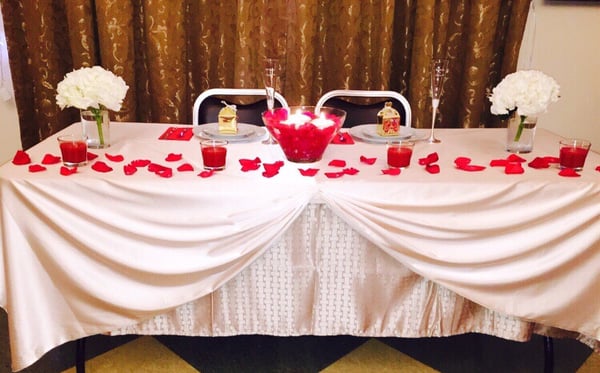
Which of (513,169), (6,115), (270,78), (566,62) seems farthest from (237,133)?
(566,62)

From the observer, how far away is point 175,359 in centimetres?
184

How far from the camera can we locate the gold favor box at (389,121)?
1856 mm

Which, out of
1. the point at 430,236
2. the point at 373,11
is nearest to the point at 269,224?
the point at 430,236

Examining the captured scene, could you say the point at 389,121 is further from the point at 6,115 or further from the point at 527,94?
the point at 6,115

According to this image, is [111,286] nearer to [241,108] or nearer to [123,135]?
[123,135]

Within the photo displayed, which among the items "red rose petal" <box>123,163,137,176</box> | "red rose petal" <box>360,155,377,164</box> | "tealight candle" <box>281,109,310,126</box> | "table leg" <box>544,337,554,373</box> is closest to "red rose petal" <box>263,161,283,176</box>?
"tealight candle" <box>281,109,310,126</box>

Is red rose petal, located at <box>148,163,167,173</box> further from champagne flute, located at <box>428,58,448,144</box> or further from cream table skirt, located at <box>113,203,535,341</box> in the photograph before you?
champagne flute, located at <box>428,58,448,144</box>

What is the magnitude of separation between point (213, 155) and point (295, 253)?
0.35 metres

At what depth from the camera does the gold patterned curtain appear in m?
2.73

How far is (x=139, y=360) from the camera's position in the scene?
1.83 m

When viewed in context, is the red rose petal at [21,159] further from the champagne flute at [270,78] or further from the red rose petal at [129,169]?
the champagne flute at [270,78]

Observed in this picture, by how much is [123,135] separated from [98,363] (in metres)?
0.76

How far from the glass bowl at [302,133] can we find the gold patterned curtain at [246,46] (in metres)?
1.31

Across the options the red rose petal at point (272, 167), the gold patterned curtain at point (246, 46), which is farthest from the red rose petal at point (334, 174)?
the gold patterned curtain at point (246, 46)
